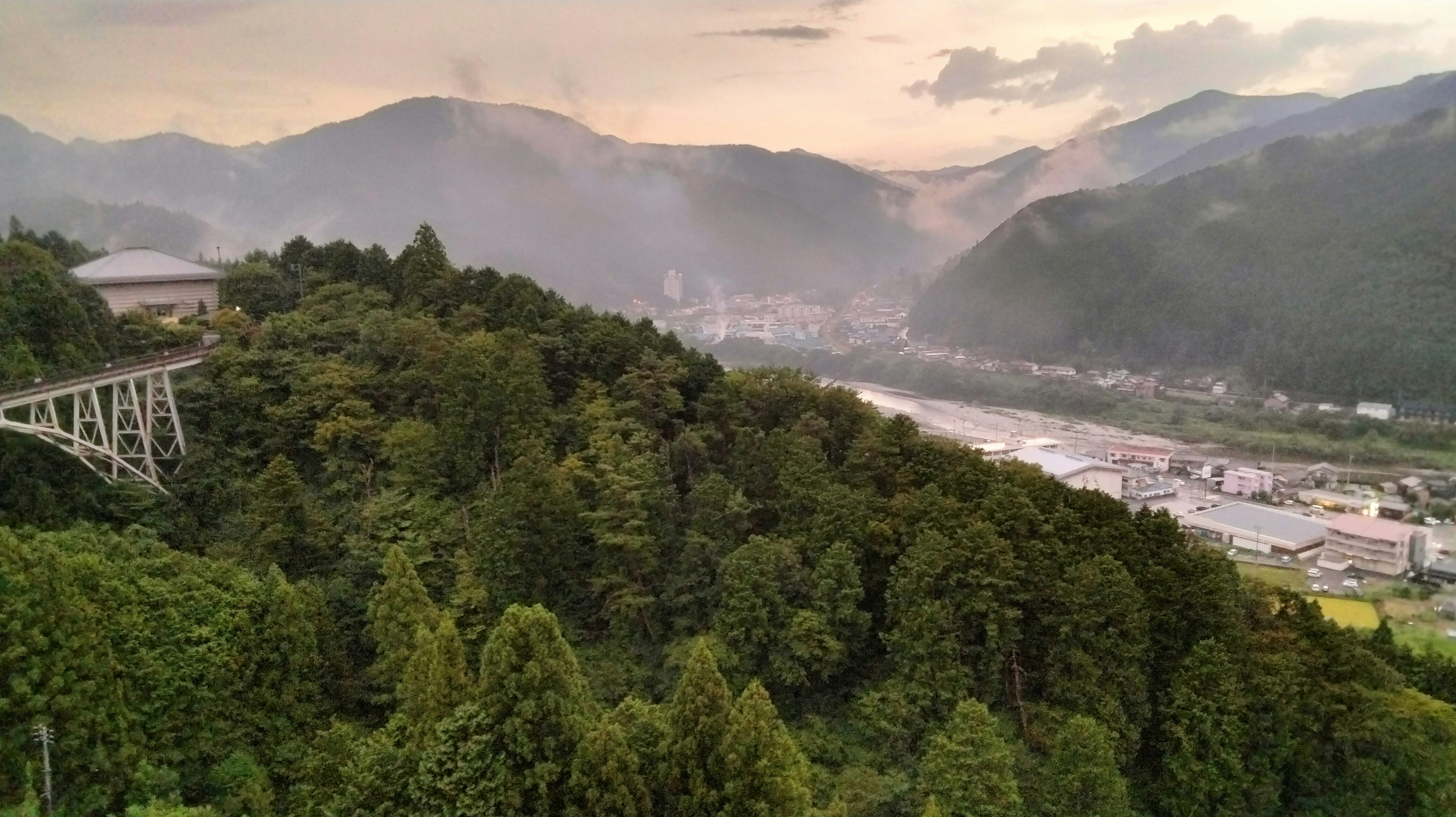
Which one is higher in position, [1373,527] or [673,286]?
[673,286]

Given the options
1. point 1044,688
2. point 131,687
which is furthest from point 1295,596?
point 131,687

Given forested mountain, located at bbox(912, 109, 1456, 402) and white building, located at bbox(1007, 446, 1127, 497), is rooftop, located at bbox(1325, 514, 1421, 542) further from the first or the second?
forested mountain, located at bbox(912, 109, 1456, 402)

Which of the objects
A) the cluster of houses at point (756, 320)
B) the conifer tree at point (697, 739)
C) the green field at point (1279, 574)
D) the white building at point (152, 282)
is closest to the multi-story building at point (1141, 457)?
the green field at point (1279, 574)

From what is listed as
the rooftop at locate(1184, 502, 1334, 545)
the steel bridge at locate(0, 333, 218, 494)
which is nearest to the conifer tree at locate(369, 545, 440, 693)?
the steel bridge at locate(0, 333, 218, 494)

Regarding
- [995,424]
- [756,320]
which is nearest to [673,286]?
[756,320]

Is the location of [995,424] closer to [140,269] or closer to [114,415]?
[114,415]

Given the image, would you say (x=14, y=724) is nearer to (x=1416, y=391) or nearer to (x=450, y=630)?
(x=450, y=630)

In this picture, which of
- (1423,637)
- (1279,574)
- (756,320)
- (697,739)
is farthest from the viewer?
Answer: (756,320)
